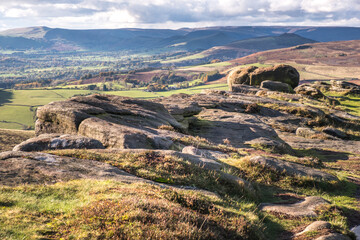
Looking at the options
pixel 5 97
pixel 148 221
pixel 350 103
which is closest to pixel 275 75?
pixel 350 103

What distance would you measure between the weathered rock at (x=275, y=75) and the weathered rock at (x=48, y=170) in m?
55.9

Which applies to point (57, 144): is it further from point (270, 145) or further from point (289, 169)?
point (270, 145)

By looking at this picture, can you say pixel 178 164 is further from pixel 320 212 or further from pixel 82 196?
pixel 320 212

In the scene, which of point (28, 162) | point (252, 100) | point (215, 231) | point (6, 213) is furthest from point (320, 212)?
point (252, 100)

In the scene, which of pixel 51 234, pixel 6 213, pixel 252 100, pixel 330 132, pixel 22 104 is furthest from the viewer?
pixel 22 104

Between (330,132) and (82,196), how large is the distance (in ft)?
105

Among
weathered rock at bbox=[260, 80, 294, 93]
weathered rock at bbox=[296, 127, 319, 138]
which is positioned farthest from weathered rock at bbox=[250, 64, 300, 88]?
weathered rock at bbox=[296, 127, 319, 138]

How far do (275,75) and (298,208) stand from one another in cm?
5557

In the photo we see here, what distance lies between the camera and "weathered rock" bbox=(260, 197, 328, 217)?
11023mm

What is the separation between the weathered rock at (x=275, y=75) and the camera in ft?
204

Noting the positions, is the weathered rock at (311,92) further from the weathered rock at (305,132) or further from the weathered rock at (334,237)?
the weathered rock at (334,237)

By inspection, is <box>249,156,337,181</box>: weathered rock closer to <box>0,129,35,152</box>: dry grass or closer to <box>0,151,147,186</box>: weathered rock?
<box>0,151,147,186</box>: weathered rock

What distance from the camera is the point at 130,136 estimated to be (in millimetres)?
18031

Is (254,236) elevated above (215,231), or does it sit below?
below
